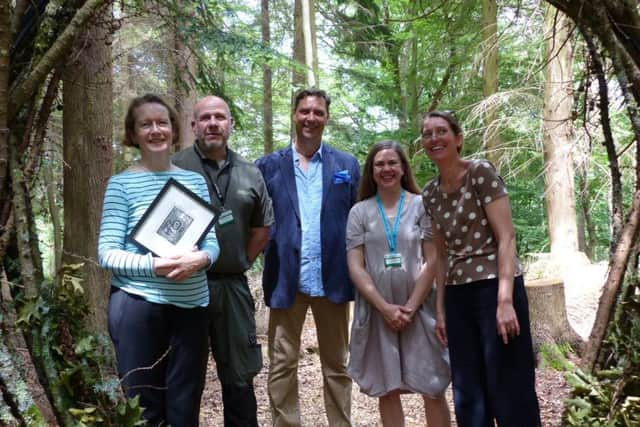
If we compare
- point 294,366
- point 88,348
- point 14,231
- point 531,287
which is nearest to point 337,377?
point 294,366

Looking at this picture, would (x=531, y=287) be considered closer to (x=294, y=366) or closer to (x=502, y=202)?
(x=294, y=366)

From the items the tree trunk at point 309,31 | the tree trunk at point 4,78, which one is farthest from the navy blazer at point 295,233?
the tree trunk at point 309,31

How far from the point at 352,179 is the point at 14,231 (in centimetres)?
213

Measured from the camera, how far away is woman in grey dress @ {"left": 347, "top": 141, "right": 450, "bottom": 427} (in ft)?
10.8

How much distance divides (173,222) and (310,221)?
126 cm

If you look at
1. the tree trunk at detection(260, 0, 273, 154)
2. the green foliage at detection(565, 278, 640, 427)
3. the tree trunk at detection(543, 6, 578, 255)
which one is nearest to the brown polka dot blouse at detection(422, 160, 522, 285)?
the green foliage at detection(565, 278, 640, 427)

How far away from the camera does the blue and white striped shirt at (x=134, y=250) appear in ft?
8.07

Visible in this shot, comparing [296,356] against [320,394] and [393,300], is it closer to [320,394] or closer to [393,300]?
[393,300]

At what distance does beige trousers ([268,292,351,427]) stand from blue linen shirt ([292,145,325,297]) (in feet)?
0.35

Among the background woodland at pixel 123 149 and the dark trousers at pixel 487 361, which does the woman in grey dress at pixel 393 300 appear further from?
the background woodland at pixel 123 149

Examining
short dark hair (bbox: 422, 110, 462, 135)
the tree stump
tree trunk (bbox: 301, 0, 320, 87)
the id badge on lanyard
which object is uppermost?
tree trunk (bbox: 301, 0, 320, 87)

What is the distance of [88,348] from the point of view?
212 cm

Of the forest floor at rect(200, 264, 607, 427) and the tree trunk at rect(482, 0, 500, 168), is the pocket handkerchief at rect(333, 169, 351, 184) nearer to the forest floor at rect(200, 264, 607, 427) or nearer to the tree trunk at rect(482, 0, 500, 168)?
the forest floor at rect(200, 264, 607, 427)

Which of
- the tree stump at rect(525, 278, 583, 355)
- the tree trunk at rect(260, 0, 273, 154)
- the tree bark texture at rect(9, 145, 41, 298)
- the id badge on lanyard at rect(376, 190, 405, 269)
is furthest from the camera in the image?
the tree trunk at rect(260, 0, 273, 154)
